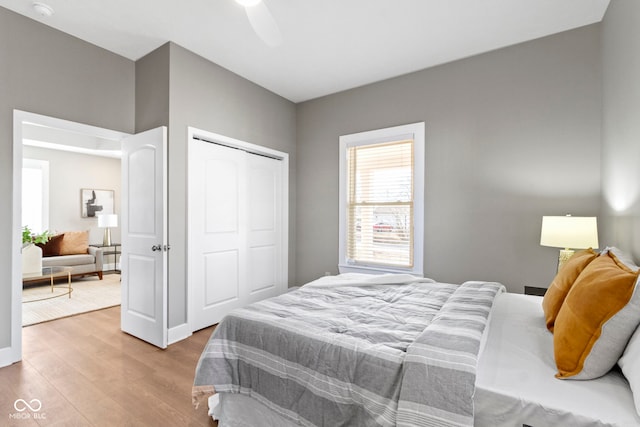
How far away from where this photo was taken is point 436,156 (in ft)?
11.5

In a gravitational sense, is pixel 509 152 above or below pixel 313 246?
above

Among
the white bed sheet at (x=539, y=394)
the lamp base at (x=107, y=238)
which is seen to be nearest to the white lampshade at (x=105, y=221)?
the lamp base at (x=107, y=238)

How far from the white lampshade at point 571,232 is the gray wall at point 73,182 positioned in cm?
785

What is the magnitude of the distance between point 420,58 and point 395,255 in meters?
2.23

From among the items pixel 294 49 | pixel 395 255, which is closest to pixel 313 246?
pixel 395 255

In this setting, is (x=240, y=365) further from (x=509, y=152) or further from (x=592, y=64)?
(x=592, y=64)

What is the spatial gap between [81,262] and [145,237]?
351 centimetres

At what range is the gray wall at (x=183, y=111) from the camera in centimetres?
304

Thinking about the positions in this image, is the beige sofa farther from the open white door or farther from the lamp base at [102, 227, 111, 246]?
the open white door

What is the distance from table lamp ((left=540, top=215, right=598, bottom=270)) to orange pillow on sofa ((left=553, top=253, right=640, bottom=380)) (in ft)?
4.79

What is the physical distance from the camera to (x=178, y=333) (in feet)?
10.0

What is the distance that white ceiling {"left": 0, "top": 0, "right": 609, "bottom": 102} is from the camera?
253 centimetres

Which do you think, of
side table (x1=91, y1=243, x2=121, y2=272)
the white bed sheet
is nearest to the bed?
the white bed sheet

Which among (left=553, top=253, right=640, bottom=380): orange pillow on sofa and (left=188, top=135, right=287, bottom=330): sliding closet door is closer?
(left=553, top=253, right=640, bottom=380): orange pillow on sofa
